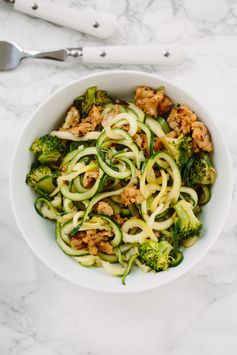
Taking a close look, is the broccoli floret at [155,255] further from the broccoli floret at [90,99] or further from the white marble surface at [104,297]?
the broccoli floret at [90,99]

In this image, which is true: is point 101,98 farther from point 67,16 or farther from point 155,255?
point 155,255

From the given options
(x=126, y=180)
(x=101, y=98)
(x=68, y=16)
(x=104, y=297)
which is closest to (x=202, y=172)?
(x=126, y=180)

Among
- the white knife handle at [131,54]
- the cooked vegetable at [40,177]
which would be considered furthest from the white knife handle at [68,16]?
the cooked vegetable at [40,177]

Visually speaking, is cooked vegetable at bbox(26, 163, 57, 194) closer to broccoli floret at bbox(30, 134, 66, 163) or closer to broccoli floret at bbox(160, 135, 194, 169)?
broccoli floret at bbox(30, 134, 66, 163)

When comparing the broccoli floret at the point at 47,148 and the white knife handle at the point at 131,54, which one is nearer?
the broccoli floret at the point at 47,148

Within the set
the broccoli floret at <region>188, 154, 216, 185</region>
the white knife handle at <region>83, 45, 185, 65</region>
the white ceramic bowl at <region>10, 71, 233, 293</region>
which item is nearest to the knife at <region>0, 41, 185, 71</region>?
the white knife handle at <region>83, 45, 185, 65</region>

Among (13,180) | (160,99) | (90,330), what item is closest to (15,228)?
(13,180)
